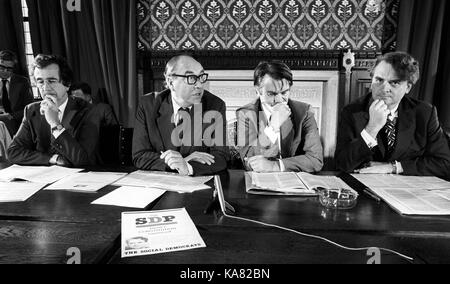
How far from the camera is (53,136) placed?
210 cm

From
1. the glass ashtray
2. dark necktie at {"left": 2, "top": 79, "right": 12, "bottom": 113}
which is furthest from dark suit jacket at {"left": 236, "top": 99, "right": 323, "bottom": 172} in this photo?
dark necktie at {"left": 2, "top": 79, "right": 12, "bottom": 113}

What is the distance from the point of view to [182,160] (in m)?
1.75

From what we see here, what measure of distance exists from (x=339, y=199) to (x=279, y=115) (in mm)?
989

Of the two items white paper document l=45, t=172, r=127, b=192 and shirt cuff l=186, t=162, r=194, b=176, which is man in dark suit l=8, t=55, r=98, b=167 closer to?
white paper document l=45, t=172, r=127, b=192

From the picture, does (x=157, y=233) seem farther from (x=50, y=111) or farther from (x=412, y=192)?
(x=50, y=111)

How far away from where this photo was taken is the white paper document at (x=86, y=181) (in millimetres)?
1438

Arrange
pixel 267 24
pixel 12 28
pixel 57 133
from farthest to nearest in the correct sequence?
pixel 12 28, pixel 267 24, pixel 57 133

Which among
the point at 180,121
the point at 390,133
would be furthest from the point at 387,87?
the point at 180,121

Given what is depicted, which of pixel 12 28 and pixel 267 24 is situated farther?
pixel 12 28

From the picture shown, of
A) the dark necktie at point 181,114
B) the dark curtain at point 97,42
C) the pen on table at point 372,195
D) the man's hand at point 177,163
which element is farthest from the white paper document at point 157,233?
the dark curtain at point 97,42

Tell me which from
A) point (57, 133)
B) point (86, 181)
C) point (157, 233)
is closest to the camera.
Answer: point (157, 233)

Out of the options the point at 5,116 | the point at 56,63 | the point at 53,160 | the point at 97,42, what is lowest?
the point at 5,116
